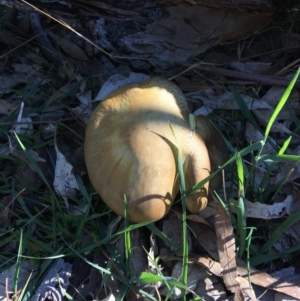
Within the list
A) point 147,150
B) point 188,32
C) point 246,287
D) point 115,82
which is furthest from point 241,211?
point 188,32

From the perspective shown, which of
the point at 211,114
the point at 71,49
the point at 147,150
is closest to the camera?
the point at 147,150

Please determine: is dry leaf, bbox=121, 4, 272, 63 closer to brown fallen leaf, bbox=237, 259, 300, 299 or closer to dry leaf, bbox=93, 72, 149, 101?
dry leaf, bbox=93, 72, 149, 101

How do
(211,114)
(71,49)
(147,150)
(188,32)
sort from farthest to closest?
(71,49) → (188,32) → (211,114) → (147,150)

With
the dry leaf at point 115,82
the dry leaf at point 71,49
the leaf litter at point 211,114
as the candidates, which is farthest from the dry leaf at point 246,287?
the dry leaf at point 71,49

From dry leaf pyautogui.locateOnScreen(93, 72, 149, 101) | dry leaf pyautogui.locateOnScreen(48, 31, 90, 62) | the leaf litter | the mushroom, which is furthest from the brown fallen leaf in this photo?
dry leaf pyautogui.locateOnScreen(48, 31, 90, 62)

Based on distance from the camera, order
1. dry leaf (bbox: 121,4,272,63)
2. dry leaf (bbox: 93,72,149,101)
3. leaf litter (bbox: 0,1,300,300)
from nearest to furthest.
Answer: leaf litter (bbox: 0,1,300,300) < dry leaf (bbox: 93,72,149,101) < dry leaf (bbox: 121,4,272,63)

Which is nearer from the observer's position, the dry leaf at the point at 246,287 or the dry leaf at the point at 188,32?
the dry leaf at the point at 246,287

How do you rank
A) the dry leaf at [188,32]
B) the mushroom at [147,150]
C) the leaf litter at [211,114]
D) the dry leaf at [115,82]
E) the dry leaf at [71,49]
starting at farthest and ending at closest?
the dry leaf at [71,49] → the dry leaf at [188,32] → the dry leaf at [115,82] → the leaf litter at [211,114] → the mushroom at [147,150]

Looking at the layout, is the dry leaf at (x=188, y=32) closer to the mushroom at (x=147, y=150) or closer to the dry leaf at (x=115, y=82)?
the dry leaf at (x=115, y=82)

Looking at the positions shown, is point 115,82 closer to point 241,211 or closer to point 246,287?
point 241,211
